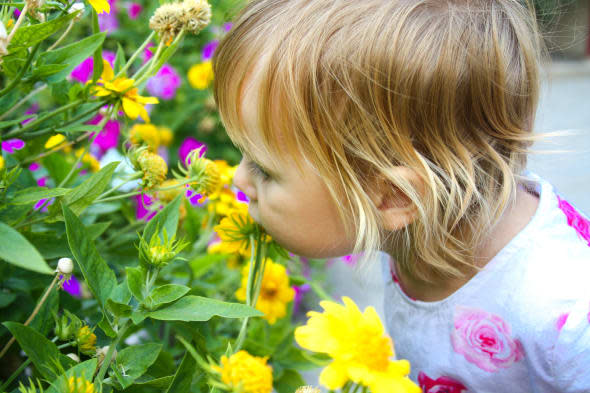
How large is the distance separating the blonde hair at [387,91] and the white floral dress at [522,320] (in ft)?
0.36

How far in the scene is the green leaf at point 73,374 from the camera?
1.69 ft

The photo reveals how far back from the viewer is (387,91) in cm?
77

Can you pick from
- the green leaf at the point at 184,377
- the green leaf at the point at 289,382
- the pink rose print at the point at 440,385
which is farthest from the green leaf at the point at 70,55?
the pink rose print at the point at 440,385

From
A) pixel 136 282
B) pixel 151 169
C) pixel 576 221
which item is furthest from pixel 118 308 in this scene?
pixel 576 221

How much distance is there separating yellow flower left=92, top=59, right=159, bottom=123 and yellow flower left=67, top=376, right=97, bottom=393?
1.15 ft

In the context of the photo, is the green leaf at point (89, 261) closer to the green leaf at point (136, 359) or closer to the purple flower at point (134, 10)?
the green leaf at point (136, 359)

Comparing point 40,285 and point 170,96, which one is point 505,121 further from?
point 170,96

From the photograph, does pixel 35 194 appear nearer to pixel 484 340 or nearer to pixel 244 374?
pixel 244 374

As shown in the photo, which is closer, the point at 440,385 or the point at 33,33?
the point at 33,33

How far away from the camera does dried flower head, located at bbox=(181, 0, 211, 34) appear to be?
775mm

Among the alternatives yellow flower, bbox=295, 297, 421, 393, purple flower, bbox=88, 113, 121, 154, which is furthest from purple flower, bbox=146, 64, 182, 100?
yellow flower, bbox=295, 297, 421, 393

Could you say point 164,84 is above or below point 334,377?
below

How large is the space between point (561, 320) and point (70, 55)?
2.36 feet

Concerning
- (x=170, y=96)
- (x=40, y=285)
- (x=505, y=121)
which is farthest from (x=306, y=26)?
(x=170, y=96)
